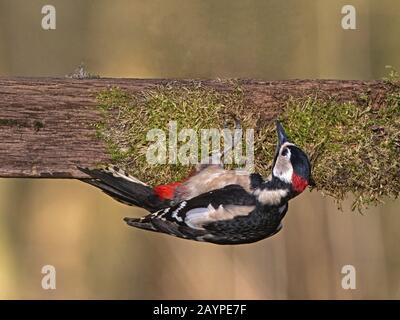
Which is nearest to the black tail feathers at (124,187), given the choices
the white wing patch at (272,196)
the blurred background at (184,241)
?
the white wing patch at (272,196)

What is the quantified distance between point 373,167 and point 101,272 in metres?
1.43

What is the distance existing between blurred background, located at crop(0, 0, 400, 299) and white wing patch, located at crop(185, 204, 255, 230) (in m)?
1.04

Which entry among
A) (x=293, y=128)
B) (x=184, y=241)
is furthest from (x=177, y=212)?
(x=184, y=241)

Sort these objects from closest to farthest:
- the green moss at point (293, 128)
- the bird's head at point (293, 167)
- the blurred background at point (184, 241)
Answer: the bird's head at point (293, 167) < the green moss at point (293, 128) < the blurred background at point (184, 241)

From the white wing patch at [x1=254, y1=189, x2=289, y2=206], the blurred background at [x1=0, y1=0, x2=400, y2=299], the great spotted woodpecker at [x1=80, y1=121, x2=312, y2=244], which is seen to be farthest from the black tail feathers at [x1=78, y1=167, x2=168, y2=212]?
the blurred background at [x1=0, y1=0, x2=400, y2=299]

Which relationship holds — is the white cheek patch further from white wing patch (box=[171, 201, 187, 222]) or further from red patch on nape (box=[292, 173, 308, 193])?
white wing patch (box=[171, 201, 187, 222])

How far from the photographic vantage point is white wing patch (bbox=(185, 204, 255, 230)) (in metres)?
1.94

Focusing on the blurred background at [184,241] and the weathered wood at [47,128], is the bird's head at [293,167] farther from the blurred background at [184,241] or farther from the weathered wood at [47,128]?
the blurred background at [184,241]

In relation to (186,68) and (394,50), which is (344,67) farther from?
(186,68)

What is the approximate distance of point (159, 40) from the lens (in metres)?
2.97

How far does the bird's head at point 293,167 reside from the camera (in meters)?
1.91

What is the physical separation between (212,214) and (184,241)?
122cm

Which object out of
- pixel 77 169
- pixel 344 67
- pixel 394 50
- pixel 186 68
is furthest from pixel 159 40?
pixel 77 169

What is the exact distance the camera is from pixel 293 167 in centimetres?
190
